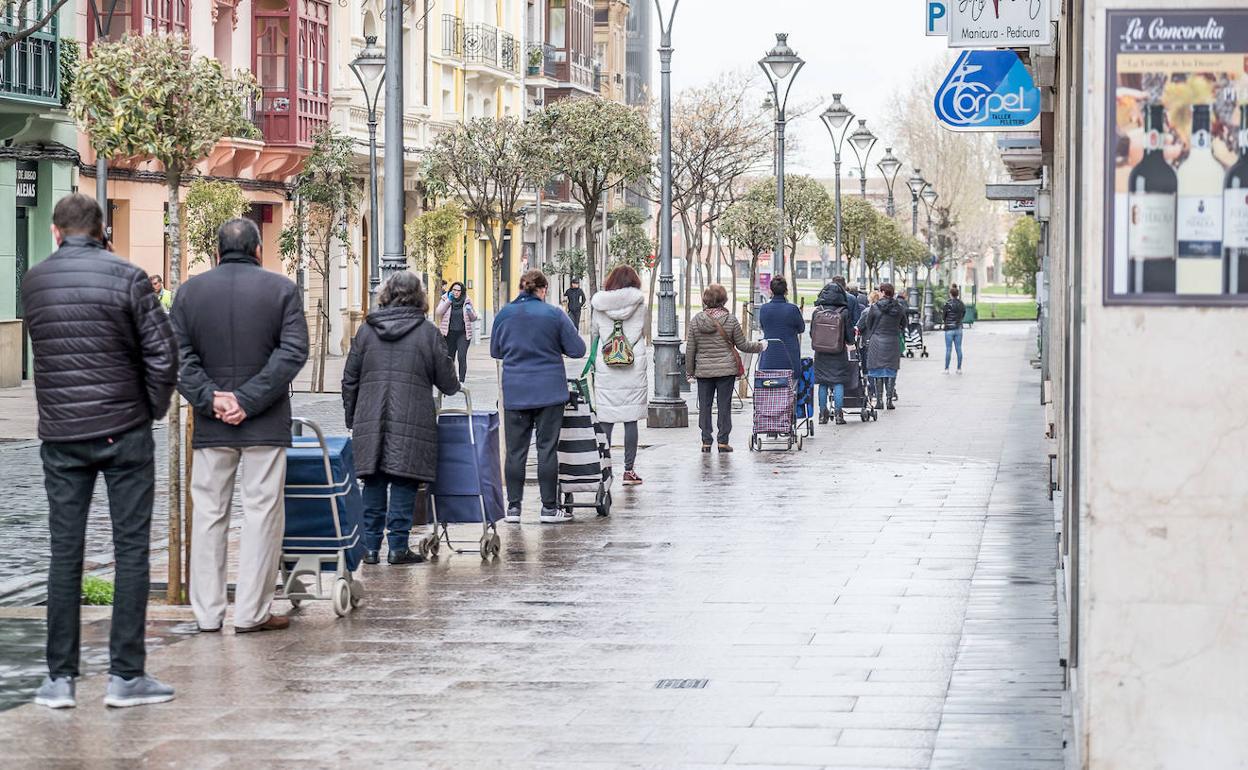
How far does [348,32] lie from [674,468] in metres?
33.2

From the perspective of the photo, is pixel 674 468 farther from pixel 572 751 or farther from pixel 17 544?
pixel 572 751

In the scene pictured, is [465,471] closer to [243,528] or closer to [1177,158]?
[243,528]

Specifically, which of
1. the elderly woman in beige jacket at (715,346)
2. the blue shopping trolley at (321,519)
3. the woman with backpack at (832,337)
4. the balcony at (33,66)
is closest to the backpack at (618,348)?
the elderly woman in beige jacket at (715,346)

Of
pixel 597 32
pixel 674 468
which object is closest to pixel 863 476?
pixel 674 468

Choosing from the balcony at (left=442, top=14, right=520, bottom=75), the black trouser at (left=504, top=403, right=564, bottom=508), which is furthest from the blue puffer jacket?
the balcony at (left=442, top=14, right=520, bottom=75)

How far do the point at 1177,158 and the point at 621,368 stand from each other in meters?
11.5

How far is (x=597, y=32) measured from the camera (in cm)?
8506

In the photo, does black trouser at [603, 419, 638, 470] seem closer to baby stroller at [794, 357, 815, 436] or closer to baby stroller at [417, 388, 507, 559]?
baby stroller at [417, 388, 507, 559]

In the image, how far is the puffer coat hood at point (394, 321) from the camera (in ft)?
37.6

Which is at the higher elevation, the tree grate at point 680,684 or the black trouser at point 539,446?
the black trouser at point 539,446

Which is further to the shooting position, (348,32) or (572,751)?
(348,32)

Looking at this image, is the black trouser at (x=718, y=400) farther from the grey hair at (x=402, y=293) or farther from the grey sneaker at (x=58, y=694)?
the grey sneaker at (x=58, y=694)

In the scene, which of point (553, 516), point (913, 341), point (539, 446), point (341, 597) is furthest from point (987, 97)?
point (913, 341)

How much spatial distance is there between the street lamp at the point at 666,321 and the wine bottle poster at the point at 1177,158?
61.6ft
